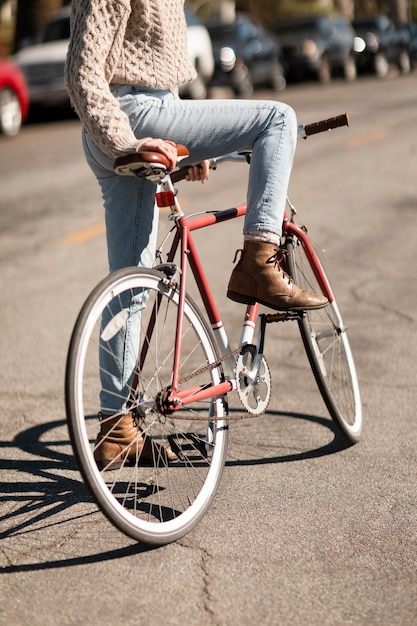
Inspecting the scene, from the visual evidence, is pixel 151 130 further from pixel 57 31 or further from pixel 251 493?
pixel 57 31

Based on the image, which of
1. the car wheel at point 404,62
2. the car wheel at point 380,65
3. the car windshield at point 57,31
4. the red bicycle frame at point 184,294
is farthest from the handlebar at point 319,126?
the car wheel at point 404,62

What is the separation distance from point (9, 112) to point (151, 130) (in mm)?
13902

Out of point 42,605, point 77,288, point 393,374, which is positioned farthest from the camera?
point 77,288

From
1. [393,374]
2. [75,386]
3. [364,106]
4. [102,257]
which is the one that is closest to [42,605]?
[75,386]

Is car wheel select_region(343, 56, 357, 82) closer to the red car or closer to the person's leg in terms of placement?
the red car

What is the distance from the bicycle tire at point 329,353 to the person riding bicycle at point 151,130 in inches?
11.1

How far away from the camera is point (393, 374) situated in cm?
519

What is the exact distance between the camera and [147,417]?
12.2 feet

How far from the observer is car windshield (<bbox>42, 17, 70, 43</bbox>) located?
66.1 feet

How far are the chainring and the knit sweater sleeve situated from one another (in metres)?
0.91

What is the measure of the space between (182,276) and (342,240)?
16.3ft

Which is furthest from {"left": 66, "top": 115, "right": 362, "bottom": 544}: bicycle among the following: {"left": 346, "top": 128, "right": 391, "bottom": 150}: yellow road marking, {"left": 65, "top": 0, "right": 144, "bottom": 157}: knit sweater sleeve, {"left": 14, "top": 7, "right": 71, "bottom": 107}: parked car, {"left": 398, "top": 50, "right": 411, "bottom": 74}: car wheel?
{"left": 398, "top": 50, "right": 411, "bottom": 74}: car wheel

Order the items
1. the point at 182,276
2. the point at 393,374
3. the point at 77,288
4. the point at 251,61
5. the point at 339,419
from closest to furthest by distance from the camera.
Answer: the point at 182,276
the point at 339,419
the point at 393,374
the point at 77,288
the point at 251,61

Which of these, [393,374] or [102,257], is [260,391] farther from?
[102,257]
